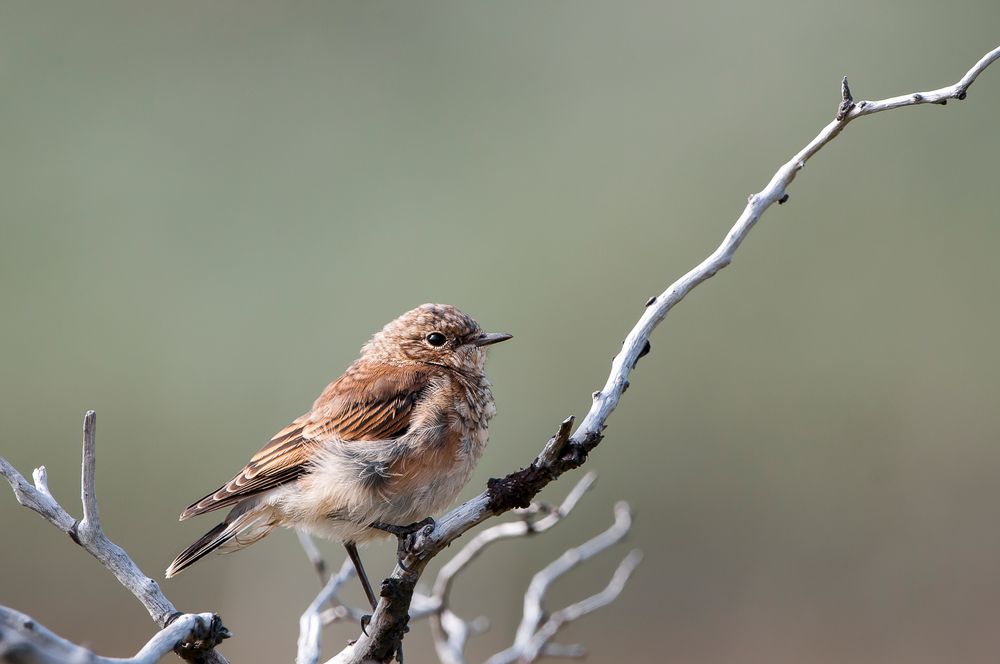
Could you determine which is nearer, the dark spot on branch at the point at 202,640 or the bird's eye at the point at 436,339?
the dark spot on branch at the point at 202,640

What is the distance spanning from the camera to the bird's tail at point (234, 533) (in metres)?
4.76

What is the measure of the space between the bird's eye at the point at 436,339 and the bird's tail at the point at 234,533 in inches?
52.0

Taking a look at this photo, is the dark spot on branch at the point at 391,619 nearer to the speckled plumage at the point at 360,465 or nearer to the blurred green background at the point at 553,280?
the speckled plumage at the point at 360,465

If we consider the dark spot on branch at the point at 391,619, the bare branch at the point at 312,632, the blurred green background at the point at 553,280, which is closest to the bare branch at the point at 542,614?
the bare branch at the point at 312,632

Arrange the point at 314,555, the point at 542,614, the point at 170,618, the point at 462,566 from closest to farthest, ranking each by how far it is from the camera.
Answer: the point at 170,618 < the point at 462,566 < the point at 542,614 < the point at 314,555

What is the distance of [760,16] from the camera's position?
1533 cm

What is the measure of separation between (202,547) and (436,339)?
1673 mm

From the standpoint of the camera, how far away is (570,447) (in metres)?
3.24

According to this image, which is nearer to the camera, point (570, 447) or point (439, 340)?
point (570, 447)

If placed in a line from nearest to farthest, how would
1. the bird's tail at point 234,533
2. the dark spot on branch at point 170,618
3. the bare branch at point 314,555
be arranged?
the dark spot on branch at point 170,618, the bird's tail at point 234,533, the bare branch at point 314,555

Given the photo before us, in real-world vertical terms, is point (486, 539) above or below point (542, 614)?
above

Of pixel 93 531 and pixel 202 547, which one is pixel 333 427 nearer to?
pixel 202 547

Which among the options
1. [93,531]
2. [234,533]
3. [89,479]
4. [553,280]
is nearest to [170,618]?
[93,531]

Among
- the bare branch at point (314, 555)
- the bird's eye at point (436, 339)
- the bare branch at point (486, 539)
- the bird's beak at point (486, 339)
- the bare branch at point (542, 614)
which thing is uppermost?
the bird's eye at point (436, 339)
